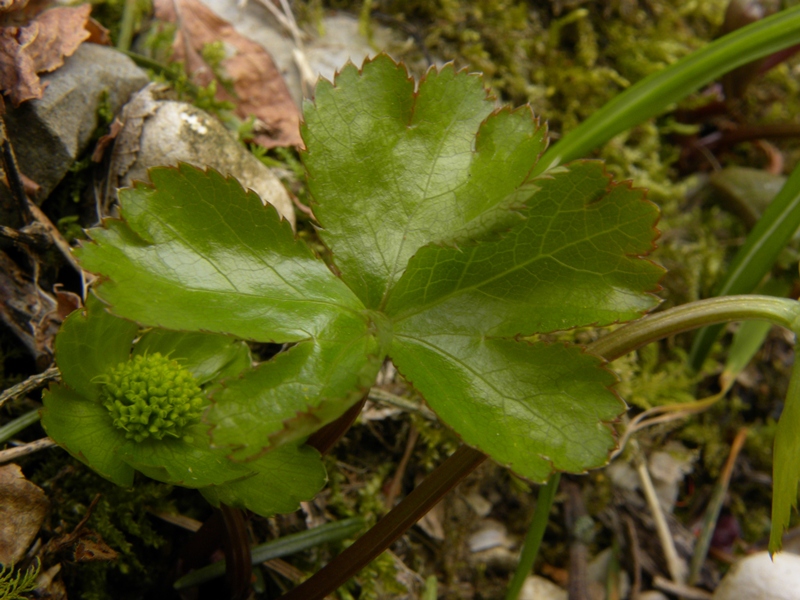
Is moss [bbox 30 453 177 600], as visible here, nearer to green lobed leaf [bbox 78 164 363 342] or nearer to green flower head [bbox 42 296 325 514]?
green flower head [bbox 42 296 325 514]

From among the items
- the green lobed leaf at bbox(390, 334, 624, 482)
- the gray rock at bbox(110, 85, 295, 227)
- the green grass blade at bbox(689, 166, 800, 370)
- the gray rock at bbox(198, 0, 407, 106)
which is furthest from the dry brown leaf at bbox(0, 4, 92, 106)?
the green grass blade at bbox(689, 166, 800, 370)

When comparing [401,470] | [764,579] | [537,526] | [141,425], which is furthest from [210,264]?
[764,579]

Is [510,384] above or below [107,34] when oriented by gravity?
below

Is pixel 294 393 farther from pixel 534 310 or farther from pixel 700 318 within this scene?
pixel 700 318

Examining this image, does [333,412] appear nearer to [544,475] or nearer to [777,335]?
[544,475]

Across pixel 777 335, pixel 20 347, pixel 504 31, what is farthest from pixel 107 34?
pixel 777 335

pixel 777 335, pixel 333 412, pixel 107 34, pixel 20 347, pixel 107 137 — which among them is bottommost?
pixel 777 335
